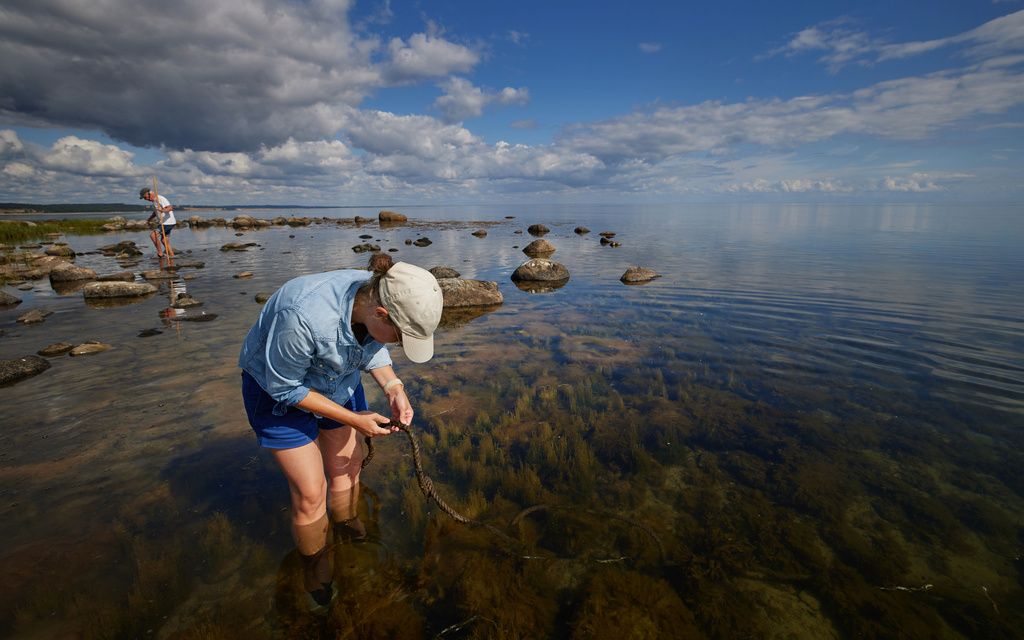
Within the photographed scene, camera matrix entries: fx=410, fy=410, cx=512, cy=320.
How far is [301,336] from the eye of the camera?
107 inches

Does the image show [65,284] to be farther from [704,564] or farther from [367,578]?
[704,564]

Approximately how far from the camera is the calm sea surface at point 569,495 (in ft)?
10.9

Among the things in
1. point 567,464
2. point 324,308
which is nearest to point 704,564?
point 567,464

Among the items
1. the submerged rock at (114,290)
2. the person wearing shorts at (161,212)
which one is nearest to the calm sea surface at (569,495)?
the submerged rock at (114,290)

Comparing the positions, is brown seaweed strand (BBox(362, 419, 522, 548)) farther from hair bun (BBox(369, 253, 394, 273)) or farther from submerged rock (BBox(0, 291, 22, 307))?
submerged rock (BBox(0, 291, 22, 307))

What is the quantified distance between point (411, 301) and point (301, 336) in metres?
0.77

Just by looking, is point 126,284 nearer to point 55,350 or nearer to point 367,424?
point 55,350

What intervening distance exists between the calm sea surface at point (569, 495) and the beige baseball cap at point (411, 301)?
2323mm

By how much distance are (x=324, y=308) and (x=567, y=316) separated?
9.45 metres

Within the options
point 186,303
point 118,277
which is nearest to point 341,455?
point 186,303

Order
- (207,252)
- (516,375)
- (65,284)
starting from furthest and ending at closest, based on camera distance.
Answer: (207,252) → (65,284) → (516,375)

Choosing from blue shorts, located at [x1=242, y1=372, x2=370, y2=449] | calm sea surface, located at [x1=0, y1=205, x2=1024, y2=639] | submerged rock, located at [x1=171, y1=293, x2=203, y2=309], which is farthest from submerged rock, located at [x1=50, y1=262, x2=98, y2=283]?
blue shorts, located at [x1=242, y1=372, x2=370, y2=449]

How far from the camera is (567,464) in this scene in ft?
16.9

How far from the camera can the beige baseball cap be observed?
8.87 ft
